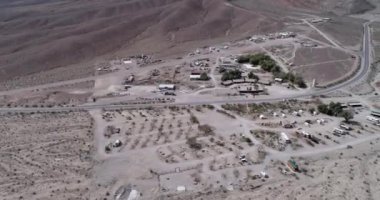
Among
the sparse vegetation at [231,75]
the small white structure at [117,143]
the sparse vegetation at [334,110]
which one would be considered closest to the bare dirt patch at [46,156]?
the small white structure at [117,143]

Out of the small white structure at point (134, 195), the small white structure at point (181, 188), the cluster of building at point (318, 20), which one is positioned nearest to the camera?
the small white structure at point (134, 195)

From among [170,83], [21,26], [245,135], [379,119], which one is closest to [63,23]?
[21,26]

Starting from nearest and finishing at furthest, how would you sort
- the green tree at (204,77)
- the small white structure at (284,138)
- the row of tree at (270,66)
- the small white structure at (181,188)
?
the small white structure at (181,188) → the small white structure at (284,138) → the row of tree at (270,66) → the green tree at (204,77)

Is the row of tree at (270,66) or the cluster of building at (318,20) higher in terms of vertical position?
the cluster of building at (318,20)

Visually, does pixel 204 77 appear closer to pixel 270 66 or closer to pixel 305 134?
pixel 270 66

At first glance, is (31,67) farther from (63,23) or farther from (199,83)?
(199,83)

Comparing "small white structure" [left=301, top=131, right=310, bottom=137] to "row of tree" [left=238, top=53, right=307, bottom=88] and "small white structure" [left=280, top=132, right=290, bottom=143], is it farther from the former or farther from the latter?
"row of tree" [left=238, top=53, right=307, bottom=88]

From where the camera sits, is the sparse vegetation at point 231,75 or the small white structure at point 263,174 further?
the sparse vegetation at point 231,75

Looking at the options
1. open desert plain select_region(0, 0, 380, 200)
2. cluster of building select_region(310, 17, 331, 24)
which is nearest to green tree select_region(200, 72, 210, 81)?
open desert plain select_region(0, 0, 380, 200)

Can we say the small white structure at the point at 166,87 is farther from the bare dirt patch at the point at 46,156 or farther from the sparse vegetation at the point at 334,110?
the sparse vegetation at the point at 334,110

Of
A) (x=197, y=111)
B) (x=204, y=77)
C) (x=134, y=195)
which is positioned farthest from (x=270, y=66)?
(x=134, y=195)
